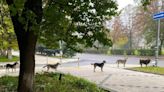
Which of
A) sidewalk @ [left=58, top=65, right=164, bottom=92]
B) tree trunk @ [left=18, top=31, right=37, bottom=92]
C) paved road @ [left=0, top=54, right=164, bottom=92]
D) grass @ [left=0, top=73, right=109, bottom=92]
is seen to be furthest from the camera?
paved road @ [left=0, top=54, right=164, bottom=92]

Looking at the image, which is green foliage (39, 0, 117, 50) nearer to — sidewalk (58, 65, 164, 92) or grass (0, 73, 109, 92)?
grass (0, 73, 109, 92)

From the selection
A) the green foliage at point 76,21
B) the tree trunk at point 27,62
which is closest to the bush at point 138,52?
the green foliage at point 76,21

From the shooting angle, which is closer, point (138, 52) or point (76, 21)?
point (76, 21)

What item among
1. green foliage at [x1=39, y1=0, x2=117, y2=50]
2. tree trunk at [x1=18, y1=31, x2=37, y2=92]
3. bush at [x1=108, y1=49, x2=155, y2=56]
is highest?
green foliage at [x1=39, y1=0, x2=117, y2=50]

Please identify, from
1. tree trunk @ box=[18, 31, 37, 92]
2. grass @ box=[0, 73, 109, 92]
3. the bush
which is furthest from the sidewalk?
the bush

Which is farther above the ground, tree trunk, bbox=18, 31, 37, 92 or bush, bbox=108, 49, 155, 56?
tree trunk, bbox=18, 31, 37, 92

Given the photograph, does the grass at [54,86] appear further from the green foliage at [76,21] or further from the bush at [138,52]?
the bush at [138,52]

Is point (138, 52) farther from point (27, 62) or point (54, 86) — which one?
point (27, 62)

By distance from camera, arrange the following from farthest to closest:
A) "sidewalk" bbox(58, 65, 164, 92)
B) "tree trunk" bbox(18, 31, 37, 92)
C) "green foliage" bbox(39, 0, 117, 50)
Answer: "sidewalk" bbox(58, 65, 164, 92), "tree trunk" bbox(18, 31, 37, 92), "green foliage" bbox(39, 0, 117, 50)

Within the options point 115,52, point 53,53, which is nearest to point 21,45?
point 53,53

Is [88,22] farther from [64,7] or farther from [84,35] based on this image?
[64,7]

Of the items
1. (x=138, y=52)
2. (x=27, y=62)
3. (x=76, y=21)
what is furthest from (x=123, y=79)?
(x=138, y=52)

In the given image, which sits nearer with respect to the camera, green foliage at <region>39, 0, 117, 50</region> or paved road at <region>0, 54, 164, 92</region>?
green foliage at <region>39, 0, 117, 50</region>

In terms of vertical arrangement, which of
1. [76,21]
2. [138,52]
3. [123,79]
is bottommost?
[123,79]
